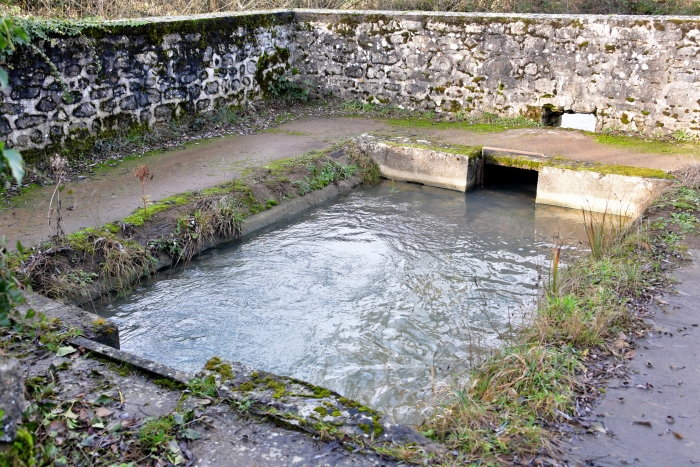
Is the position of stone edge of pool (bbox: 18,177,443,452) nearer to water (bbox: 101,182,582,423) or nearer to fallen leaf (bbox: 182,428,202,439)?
fallen leaf (bbox: 182,428,202,439)

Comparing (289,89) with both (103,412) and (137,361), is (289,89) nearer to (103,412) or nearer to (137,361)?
(137,361)

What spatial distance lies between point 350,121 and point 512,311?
577 centimetres

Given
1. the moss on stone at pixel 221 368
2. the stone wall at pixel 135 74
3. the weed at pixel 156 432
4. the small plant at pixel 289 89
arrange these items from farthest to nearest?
the small plant at pixel 289 89, the stone wall at pixel 135 74, the moss on stone at pixel 221 368, the weed at pixel 156 432

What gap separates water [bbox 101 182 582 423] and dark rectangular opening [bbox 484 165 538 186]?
3.38 ft

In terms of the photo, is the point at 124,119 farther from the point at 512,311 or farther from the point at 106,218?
the point at 512,311

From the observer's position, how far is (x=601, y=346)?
178 inches

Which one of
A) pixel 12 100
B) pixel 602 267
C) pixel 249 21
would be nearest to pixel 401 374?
pixel 602 267

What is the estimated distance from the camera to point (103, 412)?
3.50 meters

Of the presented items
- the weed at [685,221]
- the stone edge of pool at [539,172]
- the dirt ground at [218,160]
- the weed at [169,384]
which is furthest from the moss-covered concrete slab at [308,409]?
the stone edge of pool at [539,172]

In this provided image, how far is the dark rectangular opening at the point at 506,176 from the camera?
948 centimetres

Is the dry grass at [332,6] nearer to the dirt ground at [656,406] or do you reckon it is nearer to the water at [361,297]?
the water at [361,297]

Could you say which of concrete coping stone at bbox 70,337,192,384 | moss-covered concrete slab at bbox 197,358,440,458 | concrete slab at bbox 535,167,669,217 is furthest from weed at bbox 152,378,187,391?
concrete slab at bbox 535,167,669,217

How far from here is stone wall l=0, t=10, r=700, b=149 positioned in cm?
803

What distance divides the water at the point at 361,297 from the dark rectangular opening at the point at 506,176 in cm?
103
